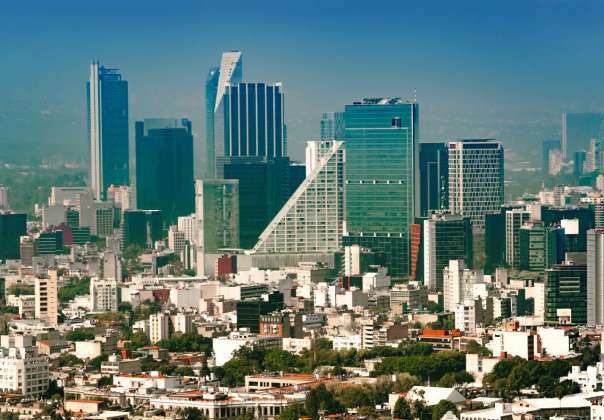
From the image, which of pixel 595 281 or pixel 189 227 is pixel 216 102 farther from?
pixel 595 281

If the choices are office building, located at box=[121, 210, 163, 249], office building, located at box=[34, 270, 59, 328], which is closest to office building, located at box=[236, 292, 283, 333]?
office building, located at box=[34, 270, 59, 328]

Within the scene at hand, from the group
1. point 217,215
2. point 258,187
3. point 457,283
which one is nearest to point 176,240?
point 217,215

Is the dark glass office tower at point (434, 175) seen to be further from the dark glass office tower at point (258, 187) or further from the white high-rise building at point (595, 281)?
the white high-rise building at point (595, 281)

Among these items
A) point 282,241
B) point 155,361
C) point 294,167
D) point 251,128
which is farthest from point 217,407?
point 251,128

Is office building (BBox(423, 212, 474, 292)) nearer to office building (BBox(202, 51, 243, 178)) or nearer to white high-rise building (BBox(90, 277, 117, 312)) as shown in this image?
white high-rise building (BBox(90, 277, 117, 312))

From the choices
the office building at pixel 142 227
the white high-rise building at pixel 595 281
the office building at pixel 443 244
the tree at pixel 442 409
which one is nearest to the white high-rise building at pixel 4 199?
the office building at pixel 142 227
